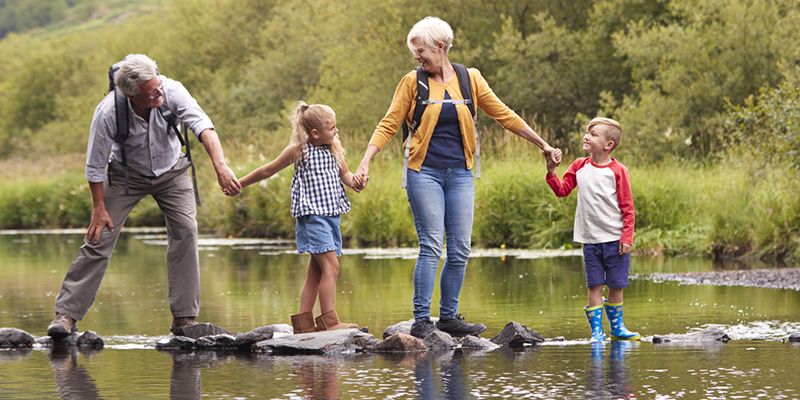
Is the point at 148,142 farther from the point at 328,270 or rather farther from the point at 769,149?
the point at 769,149

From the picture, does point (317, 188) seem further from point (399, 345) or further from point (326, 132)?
point (399, 345)

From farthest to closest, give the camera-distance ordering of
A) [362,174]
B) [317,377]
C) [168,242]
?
[168,242] < [362,174] < [317,377]

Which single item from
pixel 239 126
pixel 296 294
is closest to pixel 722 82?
pixel 296 294

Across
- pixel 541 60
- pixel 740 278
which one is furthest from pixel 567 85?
pixel 740 278

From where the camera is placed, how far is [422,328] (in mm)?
9445

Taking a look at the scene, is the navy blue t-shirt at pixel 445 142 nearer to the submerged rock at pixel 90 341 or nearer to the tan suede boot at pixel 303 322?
the tan suede boot at pixel 303 322

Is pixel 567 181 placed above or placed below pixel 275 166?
below

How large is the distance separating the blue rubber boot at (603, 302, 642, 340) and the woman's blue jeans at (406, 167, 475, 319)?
100 centimetres

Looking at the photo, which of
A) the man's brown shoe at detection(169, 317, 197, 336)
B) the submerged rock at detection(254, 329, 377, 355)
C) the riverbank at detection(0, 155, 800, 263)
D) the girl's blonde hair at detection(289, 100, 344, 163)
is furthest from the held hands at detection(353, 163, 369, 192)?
the riverbank at detection(0, 155, 800, 263)

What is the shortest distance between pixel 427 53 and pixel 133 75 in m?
1.90

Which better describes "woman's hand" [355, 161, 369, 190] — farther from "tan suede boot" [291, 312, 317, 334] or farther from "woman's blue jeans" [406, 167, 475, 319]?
"tan suede boot" [291, 312, 317, 334]

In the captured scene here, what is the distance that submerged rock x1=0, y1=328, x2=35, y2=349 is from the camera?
988 cm

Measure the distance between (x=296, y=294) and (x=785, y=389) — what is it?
24.7ft

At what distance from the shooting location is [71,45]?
8600cm
